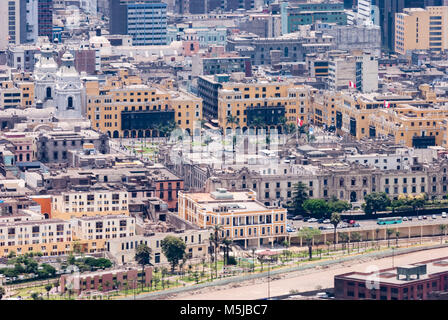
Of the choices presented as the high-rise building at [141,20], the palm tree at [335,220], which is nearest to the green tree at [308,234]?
the palm tree at [335,220]

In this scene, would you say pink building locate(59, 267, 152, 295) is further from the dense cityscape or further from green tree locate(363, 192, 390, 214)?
green tree locate(363, 192, 390, 214)

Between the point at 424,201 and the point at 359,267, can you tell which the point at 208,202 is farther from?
the point at 424,201

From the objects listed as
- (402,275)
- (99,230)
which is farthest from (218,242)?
(402,275)

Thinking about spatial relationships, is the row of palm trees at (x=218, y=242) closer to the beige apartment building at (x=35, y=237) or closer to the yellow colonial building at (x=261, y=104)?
the beige apartment building at (x=35, y=237)

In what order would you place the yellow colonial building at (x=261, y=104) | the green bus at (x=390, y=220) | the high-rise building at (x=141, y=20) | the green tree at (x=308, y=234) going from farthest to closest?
1. the high-rise building at (x=141, y=20)
2. the yellow colonial building at (x=261, y=104)
3. the green bus at (x=390, y=220)
4. the green tree at (x=308, y=234)

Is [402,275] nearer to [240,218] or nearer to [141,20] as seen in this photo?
[240,218]

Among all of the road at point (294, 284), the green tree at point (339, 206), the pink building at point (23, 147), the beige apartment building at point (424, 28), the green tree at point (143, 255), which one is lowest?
the road at point (294, 284)

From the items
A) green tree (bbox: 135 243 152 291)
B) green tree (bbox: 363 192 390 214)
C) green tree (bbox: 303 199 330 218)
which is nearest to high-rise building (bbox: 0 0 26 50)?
green tree (bbox: 303 199 330 218)
